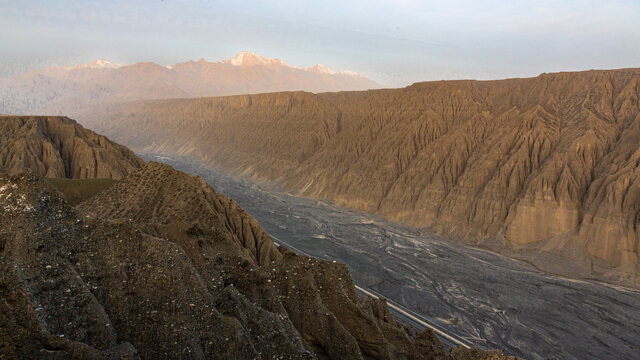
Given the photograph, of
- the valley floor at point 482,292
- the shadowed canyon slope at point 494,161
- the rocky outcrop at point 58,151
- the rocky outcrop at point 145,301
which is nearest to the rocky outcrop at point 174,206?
the rocky outcrop at point 145,301

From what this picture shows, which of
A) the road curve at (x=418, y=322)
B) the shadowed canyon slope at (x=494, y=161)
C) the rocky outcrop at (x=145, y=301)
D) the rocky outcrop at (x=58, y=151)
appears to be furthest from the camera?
the rocky outcrop at (x=58, y=151)

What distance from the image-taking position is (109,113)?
623 feet

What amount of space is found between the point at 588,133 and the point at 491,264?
1962 centimetres

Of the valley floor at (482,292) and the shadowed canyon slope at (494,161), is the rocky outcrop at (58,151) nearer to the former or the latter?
the valley floor at (482,292)

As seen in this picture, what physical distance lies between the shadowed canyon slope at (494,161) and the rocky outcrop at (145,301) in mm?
30020

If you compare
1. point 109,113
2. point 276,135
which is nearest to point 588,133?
point 276,135

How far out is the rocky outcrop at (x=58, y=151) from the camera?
39062 mm

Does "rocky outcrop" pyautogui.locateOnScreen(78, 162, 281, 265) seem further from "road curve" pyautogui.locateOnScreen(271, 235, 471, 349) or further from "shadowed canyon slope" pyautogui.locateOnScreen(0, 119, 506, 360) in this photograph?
"road curve" pyautogui.locateOnScreen(271, 235, 471, 349)

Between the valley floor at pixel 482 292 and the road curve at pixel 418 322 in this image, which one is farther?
the valley floor at pixel 482 292

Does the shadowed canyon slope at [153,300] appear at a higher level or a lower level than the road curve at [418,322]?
higher

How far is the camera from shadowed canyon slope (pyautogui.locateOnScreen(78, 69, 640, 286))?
3600 cm

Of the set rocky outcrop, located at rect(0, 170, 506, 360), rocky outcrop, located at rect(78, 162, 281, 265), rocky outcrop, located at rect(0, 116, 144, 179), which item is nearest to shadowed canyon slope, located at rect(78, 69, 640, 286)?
rocky outcrop, located at rect(78, 162, 281, 265)

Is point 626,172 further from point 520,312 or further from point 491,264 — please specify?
point 520,312

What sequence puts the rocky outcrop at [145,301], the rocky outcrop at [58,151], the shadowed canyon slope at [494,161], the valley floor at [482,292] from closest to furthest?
1. the rocky outcrop at [145,301]
2. the valley floor at [482,292]
3. the shadowed canyon slope at [494,161]
4. the rocky outcrop at [58,151]
